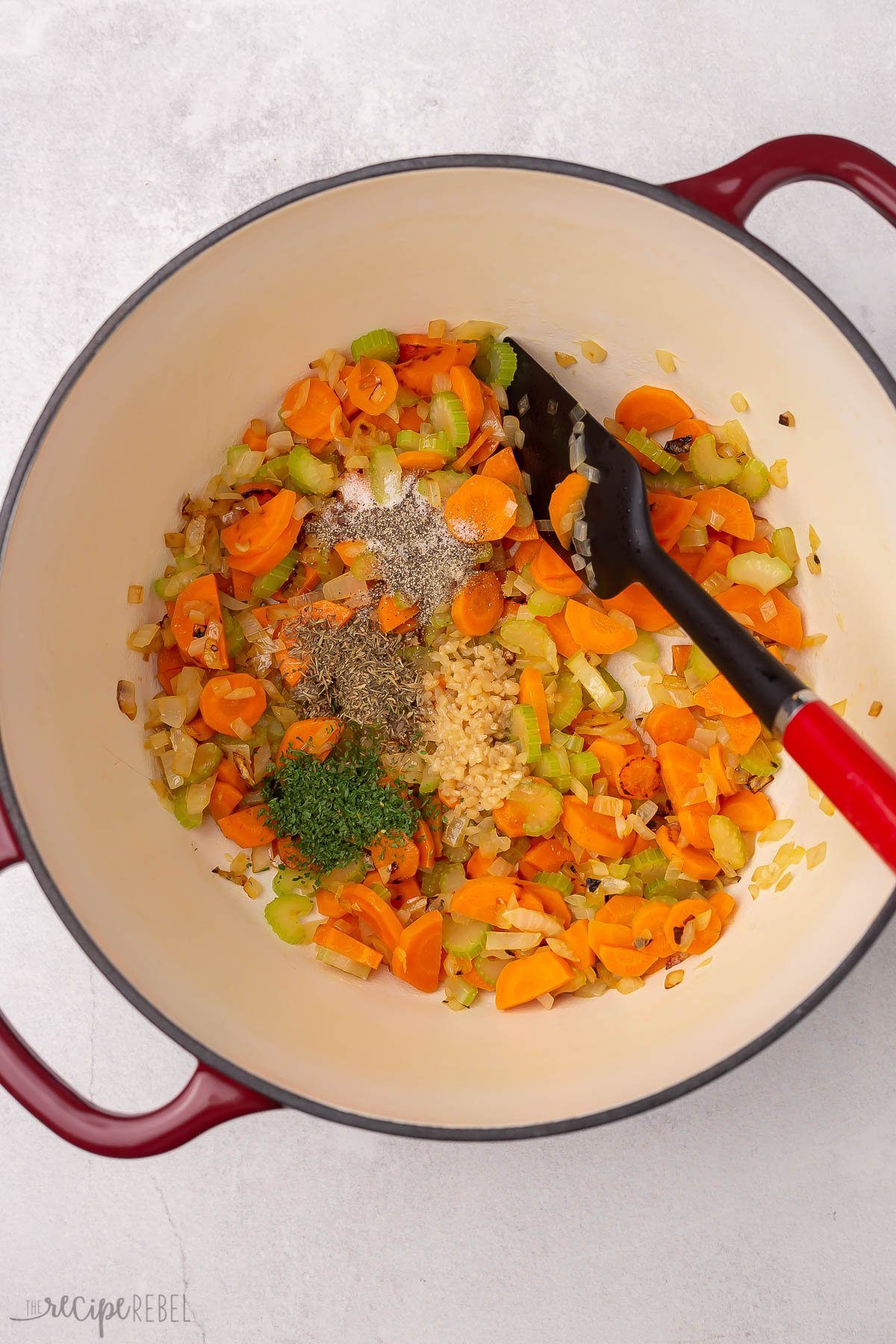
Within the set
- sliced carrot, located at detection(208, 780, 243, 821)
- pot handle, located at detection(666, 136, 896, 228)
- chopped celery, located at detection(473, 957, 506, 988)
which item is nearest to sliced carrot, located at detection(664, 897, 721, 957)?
chopped celery, located at detection(473, 957, 506, 988)

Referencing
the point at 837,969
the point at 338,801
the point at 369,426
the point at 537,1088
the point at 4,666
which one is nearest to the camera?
the point at 837,969

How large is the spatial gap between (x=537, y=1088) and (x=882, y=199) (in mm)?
1550

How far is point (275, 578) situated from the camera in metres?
1.86

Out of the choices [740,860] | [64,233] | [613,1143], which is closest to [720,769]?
[740,860]

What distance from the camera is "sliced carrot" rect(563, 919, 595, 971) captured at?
176cm

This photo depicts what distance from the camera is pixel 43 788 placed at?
154cm

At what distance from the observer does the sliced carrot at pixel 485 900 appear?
178cm

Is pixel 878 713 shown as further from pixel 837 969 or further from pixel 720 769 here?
pixel 837 969

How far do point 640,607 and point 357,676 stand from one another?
0.58m

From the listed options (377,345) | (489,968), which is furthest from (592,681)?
(377,345)

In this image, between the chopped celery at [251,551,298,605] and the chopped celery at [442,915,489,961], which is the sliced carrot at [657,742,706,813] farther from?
the chopped celery at [251,551,298,605]

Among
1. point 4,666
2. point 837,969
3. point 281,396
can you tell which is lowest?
point 837,969

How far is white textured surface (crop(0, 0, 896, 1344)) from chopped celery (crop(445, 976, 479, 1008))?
38cm

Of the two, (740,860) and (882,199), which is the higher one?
(882,199)
